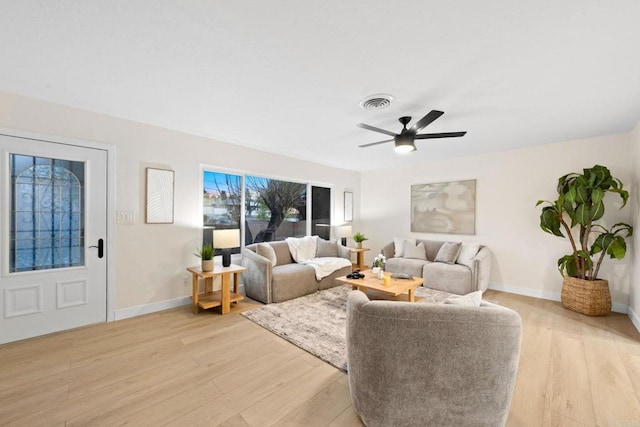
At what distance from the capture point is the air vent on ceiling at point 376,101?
8.08 ft

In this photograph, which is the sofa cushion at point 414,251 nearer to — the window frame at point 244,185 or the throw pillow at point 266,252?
the window frame at point 244,185

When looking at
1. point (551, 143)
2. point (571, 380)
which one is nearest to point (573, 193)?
point (551, 143)

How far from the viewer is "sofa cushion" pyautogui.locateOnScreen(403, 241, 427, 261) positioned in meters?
4.95

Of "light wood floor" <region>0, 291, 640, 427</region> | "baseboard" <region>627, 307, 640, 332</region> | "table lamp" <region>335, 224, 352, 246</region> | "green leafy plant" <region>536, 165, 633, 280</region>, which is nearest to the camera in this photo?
"light wood floor" <region>0, 291, 640, 427</region>

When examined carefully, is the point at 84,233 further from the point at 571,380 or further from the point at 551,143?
the point at 551,143

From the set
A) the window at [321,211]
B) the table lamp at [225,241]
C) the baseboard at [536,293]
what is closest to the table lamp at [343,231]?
the window at [321,211]

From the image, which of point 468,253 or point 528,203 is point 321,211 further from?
point 528,203

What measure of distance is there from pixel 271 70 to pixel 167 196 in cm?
234

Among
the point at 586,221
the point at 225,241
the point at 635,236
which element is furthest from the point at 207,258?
the point at 635,236

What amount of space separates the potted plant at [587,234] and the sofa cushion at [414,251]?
184cm

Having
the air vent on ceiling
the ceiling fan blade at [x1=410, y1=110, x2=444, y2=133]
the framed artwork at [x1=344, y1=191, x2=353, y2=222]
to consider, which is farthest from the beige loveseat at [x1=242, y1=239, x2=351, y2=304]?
the ceiling fan blade at [x1=410, y1=110, x2=444, y2=133]

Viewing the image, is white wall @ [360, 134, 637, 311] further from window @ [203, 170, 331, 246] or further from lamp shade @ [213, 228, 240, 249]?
lamp shade @ [213, 228, 240, 249]

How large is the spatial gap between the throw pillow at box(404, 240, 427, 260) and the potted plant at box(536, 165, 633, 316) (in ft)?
6.01

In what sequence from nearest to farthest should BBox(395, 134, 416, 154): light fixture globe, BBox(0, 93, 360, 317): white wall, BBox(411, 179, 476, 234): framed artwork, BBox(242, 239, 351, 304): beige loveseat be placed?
BBox(0, 93, 360, 317): white wall → BBox(395, 134, 416, 154): light fixture globe → BBox(242, 239, 351, 304): beige loveseat → BBox(411, 179, 476, 234): framed artwork
